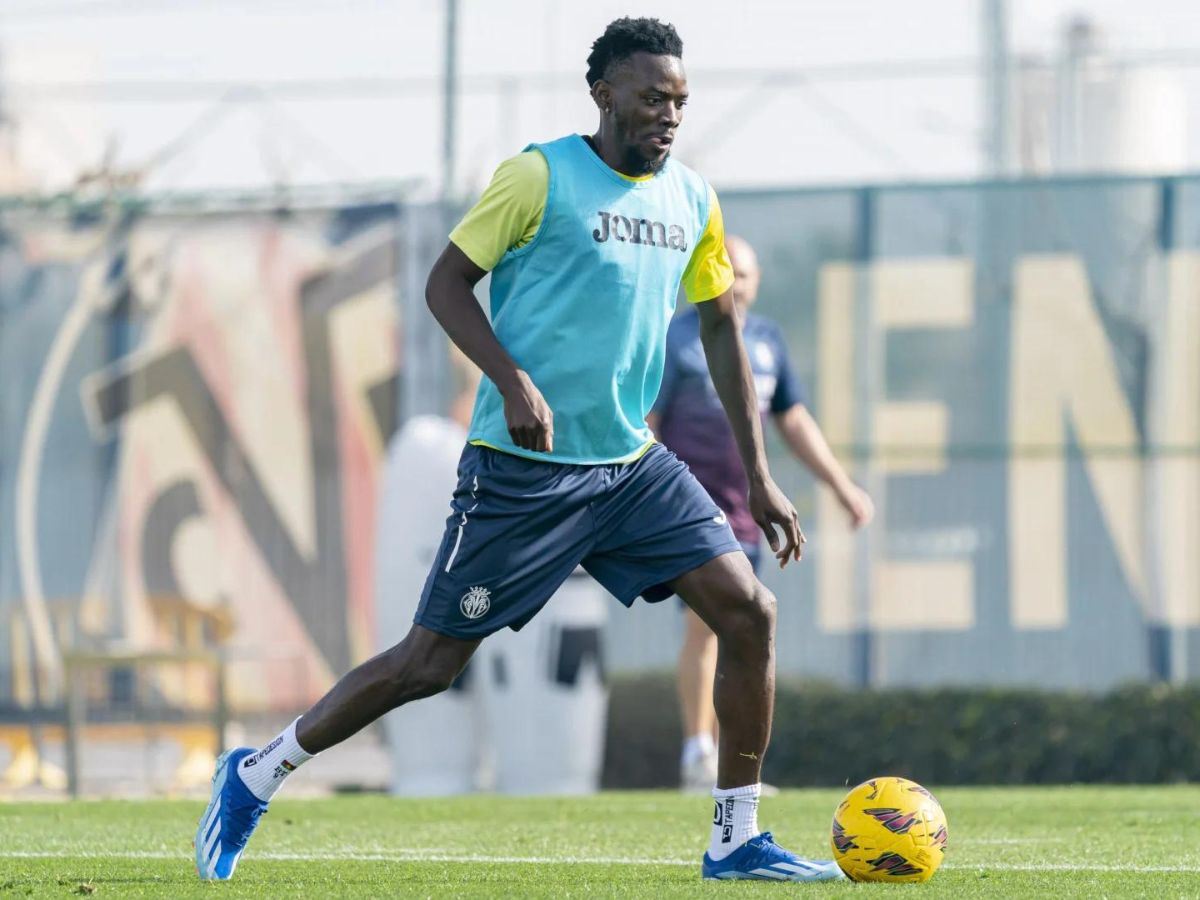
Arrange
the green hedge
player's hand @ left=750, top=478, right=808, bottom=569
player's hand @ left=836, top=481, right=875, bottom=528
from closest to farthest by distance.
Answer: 1. player's hand @ left=750, top=478, right=808, bottom=569
2. player's hand @ left=836, top=481, right=875, bottom=528
3. the green hedge

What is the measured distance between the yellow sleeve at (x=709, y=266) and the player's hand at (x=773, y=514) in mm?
522

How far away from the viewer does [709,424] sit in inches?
355

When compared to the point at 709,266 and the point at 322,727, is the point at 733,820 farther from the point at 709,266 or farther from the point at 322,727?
the point at 709,266

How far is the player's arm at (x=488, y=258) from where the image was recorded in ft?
16.5

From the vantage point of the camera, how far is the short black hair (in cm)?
527

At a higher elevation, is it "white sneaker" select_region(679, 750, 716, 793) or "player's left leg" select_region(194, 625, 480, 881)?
"player's left leg" select_region(194, 625, 480, 881)

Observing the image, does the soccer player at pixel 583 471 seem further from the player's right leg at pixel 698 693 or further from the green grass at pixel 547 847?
the player's right leg at pixel 698 693

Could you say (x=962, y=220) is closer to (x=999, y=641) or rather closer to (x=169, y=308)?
(x=999, y=641)

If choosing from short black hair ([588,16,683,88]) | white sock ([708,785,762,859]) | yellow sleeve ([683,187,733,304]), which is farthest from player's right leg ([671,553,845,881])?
short black hair ([588,16,683,88])

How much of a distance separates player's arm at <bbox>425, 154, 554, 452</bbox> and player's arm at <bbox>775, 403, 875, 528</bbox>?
3.20 meters

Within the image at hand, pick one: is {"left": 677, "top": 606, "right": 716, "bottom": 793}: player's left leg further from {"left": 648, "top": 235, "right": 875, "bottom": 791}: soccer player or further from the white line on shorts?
the white line on shorts

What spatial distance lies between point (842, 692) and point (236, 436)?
5054 millimetres

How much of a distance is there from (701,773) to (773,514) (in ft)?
13.0

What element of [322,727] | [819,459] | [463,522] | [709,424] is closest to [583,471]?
[463,522]
